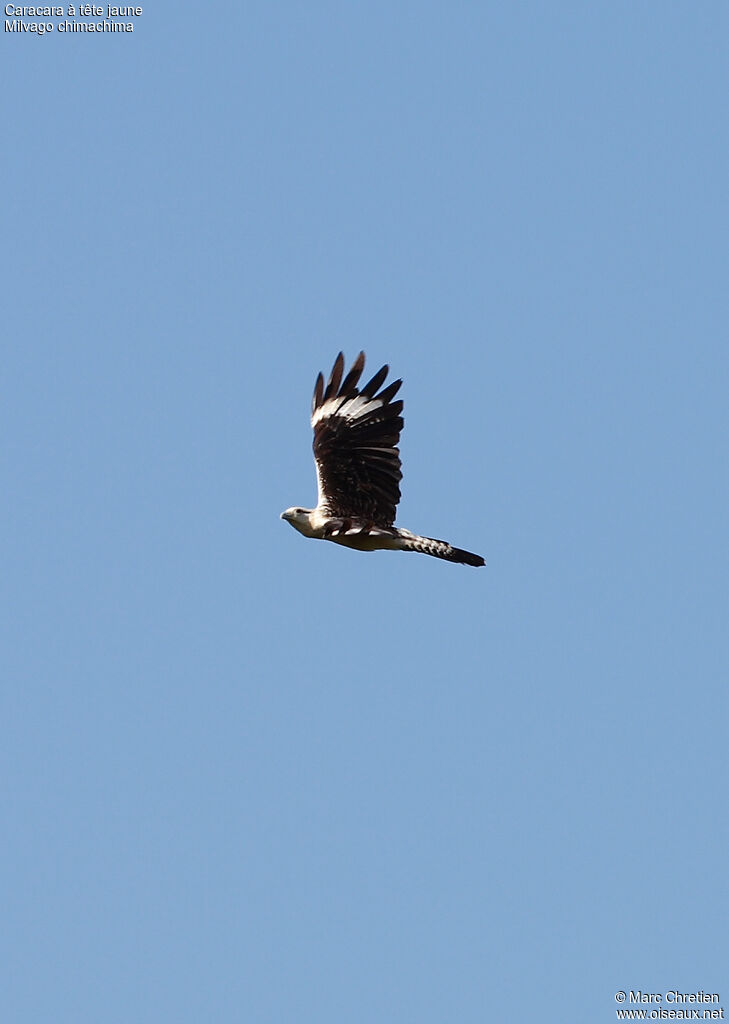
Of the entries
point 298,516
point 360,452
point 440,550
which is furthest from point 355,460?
point 440,550

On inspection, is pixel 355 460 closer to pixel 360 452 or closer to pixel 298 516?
pixel 360 452

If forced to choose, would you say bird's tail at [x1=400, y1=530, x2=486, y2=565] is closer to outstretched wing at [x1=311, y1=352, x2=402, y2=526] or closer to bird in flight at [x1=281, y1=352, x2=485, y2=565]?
bird in flight at [x1=281, y1=352, x2=485, y2=565]

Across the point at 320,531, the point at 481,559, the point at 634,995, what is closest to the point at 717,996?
the point at 634,995

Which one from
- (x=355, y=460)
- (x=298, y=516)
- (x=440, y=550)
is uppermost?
(x=355, y=460)

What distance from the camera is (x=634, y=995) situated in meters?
15.6

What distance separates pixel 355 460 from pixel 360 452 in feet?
0.41

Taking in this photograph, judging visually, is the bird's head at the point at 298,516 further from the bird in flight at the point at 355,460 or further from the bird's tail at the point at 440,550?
the bird's tail at the point at 440,550

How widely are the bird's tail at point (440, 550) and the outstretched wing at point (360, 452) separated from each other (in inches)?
27.8

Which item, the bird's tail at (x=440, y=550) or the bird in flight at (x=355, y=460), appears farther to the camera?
the bird in flight at (x=355, y=460)

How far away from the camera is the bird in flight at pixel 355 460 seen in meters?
15.2

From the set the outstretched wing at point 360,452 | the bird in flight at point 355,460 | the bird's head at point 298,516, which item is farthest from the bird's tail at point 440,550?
the bird's head at point 298,516

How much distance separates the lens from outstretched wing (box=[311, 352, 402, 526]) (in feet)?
50.6

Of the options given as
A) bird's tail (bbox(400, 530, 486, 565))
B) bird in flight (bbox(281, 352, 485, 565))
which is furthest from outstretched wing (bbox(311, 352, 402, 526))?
bird's tail (bbox(400, 530, 486, 565))

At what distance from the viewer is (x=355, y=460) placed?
15.7m
